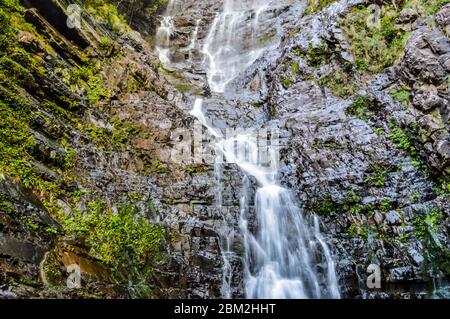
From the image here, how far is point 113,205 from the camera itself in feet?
30.7

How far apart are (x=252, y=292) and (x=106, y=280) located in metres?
3.67

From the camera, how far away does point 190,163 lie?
39.3 ft

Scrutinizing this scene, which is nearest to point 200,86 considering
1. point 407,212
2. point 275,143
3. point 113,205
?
point 275,143

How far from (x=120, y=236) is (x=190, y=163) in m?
3.99

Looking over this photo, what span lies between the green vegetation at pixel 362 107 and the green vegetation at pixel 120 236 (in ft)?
25.8

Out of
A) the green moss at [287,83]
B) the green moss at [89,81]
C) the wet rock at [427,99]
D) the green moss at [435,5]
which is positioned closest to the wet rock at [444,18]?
the green moss at [435,5]

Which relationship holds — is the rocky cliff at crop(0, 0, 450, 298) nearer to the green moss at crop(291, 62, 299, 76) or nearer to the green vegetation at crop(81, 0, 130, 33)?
the green moss at crop(291, 62, 299, 76)

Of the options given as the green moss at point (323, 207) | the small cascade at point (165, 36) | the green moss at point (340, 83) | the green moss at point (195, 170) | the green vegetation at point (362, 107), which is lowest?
the green moss at point (323, 207)

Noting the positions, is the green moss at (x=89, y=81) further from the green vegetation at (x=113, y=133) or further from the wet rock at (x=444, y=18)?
the wet rock at (x=444, y=18)

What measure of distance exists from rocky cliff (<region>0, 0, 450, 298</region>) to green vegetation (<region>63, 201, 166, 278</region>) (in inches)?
1.5

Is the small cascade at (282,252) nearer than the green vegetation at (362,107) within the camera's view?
Yes

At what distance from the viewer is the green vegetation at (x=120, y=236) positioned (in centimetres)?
802

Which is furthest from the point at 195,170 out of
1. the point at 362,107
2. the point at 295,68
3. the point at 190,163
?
the point at 295,68
